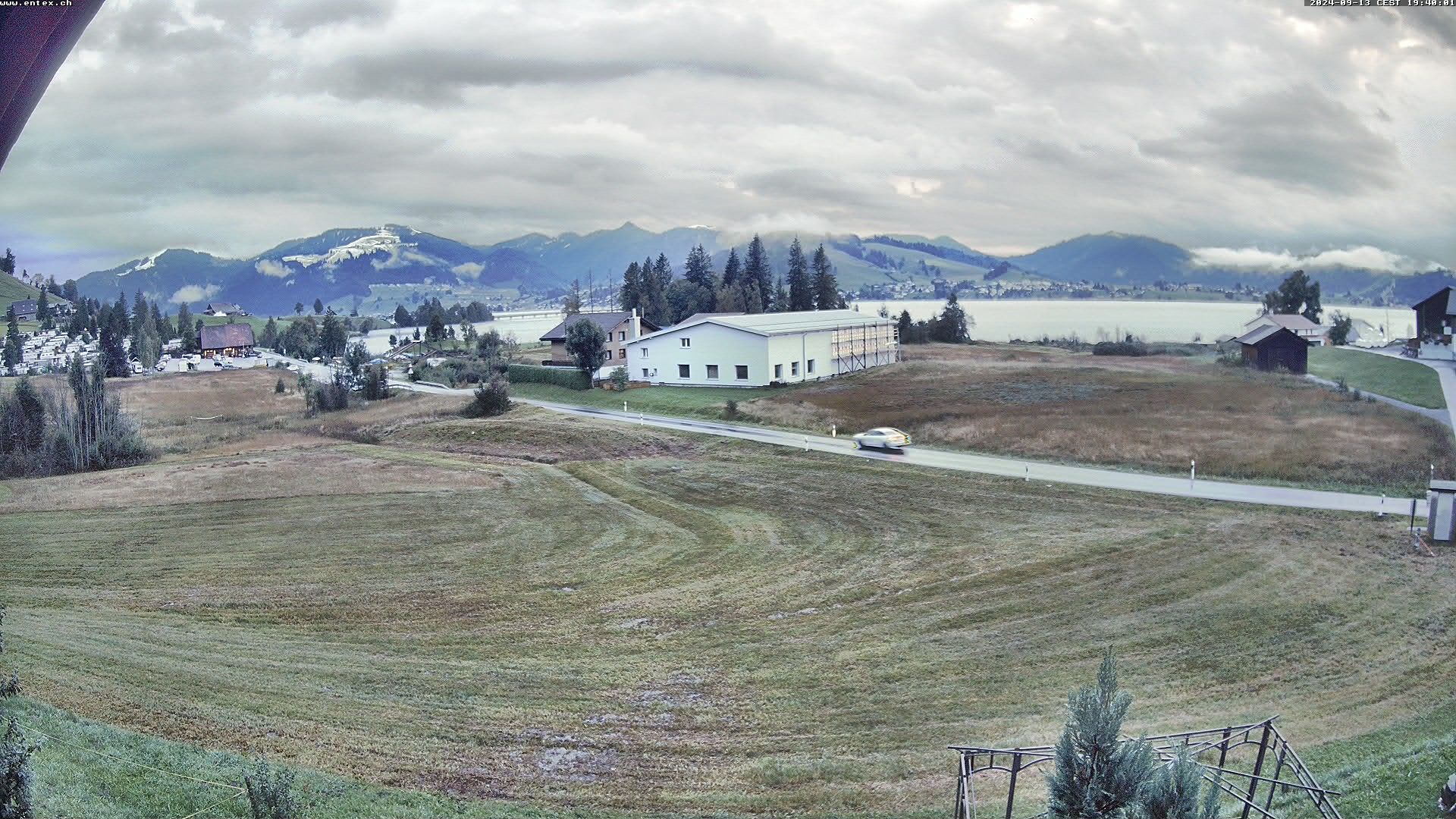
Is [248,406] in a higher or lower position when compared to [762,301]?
lower

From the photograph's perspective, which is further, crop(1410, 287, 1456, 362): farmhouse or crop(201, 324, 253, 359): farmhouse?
crop(201, 324, 253, 359): farmhouse

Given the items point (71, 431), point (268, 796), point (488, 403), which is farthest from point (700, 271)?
point (268, 796)

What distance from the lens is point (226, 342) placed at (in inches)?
4151

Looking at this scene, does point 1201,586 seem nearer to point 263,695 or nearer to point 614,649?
point 614,649

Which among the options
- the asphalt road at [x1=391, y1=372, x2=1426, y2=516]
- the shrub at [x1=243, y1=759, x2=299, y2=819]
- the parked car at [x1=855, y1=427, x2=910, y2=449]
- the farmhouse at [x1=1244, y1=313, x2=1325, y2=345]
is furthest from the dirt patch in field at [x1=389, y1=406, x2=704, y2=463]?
the farmhouse at [x1=1244, y1=313, x2=1325, y2=345]

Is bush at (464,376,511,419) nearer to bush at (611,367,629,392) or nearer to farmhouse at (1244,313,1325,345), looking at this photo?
bush at (611,367,629,392)

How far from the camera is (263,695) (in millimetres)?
13914

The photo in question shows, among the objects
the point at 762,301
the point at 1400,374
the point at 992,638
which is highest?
the point at 762,301

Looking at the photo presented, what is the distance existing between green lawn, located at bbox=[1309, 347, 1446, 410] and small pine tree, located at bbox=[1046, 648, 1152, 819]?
4366cm

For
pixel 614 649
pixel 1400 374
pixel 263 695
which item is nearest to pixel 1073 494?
pixel 614 649

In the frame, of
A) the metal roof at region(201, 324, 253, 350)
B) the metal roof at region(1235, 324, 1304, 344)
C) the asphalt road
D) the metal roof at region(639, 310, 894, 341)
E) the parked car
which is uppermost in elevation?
the metal roof at region(201, 324, 253, 350)

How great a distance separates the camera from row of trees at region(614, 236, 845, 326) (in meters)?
94.3

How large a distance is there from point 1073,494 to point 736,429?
18.3 m

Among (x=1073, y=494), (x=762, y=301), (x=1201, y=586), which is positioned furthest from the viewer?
(x=762, y=301)
